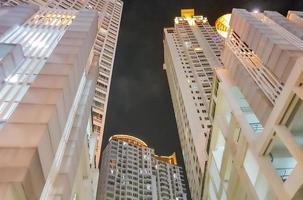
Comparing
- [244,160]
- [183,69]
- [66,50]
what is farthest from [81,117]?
[183,69]

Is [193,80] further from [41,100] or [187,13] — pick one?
[41,100]

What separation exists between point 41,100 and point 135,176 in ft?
306

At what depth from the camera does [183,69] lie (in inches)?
4149

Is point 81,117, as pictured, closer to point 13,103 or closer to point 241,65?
point 13,103

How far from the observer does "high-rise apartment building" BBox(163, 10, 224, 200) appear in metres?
80.2

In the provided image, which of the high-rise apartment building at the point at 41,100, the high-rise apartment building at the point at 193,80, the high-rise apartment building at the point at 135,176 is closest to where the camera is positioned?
the high-rise apartment building at the point at 41,100

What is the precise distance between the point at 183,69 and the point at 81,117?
87.5m

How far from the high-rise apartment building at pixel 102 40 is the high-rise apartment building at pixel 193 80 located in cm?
1869

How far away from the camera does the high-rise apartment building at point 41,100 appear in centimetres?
1059

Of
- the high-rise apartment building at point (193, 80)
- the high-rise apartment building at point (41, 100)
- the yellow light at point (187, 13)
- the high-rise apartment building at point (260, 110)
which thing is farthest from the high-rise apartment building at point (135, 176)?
the high-rise apartment building at point (41, 100)

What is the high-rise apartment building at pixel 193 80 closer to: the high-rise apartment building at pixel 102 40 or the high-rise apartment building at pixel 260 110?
the high-rise apartment building at pixel 102 40

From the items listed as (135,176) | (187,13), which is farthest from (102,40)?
(187,13)

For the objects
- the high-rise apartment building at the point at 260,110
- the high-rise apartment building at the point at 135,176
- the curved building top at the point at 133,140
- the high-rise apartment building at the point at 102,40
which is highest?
the high-rise apartment building at the point at 260,110

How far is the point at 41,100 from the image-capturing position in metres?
13.1
